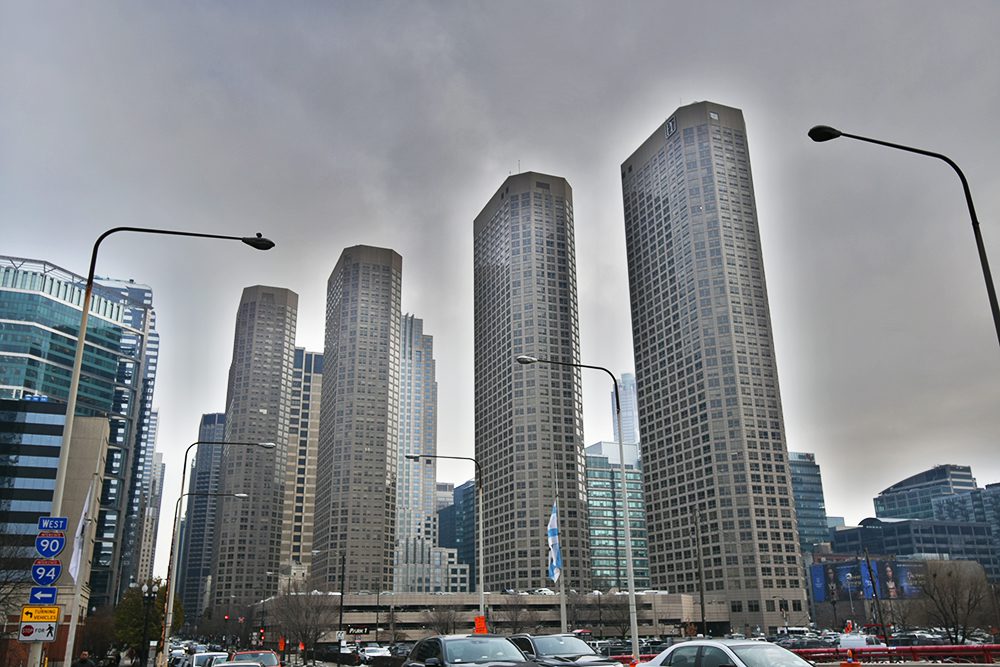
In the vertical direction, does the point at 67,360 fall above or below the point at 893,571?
above

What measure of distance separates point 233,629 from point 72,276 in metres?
81.9

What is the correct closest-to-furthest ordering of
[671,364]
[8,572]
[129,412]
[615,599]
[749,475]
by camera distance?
[8,572]
[615,599]
[749,475]
[129,412]
[671,364]

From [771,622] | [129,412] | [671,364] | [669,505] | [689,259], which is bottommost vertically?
[771,622]

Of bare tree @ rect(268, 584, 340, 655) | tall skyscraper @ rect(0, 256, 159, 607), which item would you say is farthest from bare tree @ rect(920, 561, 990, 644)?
tall skyscraper @ rect(0, 256, 159, 607)

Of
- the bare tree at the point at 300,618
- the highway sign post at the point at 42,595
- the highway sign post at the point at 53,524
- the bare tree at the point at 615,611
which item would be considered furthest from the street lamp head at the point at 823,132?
the bare tree at the point at 615,611

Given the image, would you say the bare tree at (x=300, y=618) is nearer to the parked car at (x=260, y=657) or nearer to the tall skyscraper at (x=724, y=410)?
the parked car at (x=260, y=657)

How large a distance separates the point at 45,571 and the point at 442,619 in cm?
12905

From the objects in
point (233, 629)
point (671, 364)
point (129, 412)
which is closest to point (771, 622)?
point (671, 364)

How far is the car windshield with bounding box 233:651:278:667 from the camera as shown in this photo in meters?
31.7

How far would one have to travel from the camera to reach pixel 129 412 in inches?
7338

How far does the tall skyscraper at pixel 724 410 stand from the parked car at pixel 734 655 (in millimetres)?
165575

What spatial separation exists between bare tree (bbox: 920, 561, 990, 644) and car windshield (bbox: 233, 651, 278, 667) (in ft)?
187

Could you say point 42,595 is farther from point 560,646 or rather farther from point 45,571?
point 560,646

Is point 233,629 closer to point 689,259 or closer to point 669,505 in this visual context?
point 669,505
